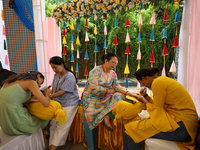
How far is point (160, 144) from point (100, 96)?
3.09 feet

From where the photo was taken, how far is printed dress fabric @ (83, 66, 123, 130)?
165 cm

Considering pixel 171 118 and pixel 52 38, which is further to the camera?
pixel 52 38

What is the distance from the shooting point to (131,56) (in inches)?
194

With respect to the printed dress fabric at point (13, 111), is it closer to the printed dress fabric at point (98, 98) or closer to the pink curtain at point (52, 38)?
the printed dress fabric at point (98, 98)

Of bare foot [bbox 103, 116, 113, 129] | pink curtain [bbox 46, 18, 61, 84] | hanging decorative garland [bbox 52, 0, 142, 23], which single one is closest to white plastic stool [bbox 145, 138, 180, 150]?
bare foot [bbox 103, 116, 113, 129]

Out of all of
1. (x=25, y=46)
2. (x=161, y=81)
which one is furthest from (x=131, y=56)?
(x=161, y=81)

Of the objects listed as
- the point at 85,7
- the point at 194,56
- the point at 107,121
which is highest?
the point at 85,7

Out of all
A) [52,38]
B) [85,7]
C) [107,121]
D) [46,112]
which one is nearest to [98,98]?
[107,121]

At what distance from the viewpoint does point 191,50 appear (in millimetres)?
1869

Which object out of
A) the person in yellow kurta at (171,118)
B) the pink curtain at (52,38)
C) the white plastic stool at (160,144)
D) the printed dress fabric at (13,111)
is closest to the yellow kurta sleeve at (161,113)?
the person in yellow kurta at (171,118)

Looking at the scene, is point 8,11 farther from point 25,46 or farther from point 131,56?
point 131,56

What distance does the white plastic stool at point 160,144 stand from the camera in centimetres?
109

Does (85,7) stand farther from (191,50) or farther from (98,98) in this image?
(191,50)

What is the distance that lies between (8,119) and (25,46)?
2.69 metres
